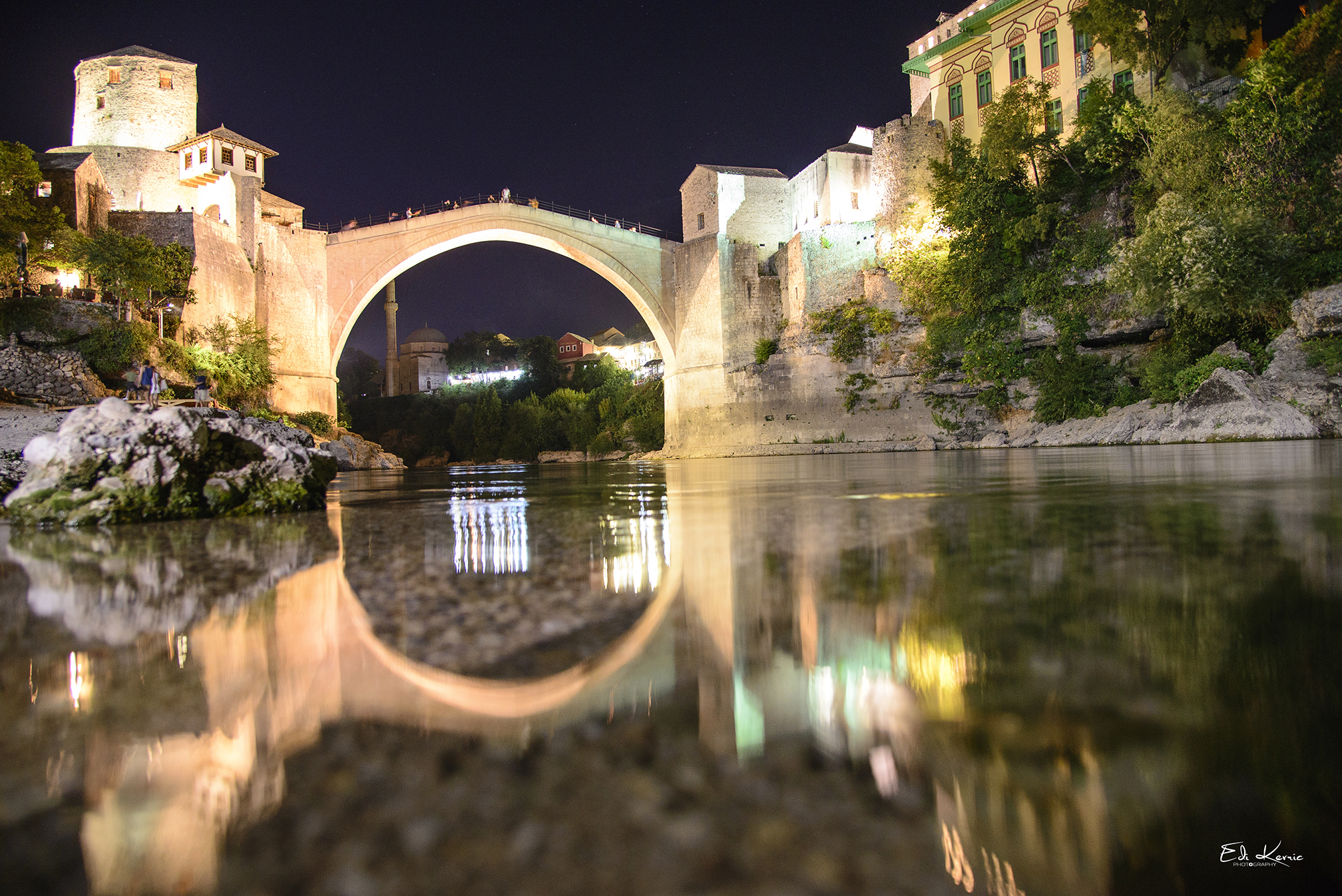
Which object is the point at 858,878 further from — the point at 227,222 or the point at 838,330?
the point at 227,222

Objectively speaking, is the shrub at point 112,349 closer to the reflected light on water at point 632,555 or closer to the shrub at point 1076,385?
the reflected light on water at point 632,555

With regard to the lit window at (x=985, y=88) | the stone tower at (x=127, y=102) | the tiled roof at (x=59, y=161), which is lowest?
the tiled roof at (x=59, y=161)

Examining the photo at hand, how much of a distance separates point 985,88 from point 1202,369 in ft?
54.1

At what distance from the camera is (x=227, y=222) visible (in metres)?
25.2

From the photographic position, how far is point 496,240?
93.4 feet

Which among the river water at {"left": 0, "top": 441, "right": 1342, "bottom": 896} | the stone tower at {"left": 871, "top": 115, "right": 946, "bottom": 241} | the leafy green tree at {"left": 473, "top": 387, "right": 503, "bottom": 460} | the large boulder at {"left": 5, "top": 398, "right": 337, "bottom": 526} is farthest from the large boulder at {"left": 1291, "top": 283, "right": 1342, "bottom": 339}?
the leafy green tree at {"left": 473, "top": 387, "right": 503, "bottom": 460}

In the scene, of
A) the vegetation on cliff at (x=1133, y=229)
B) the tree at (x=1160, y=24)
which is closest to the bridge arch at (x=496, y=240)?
the vegetation on cliff at (x=1133, y=229)

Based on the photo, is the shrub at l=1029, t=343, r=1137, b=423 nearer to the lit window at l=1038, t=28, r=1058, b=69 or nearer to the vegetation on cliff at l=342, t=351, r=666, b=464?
the lit window at l=1038, t=28, r=1058, b=69

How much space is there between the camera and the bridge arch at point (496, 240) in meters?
26.3

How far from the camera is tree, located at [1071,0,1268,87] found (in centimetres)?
1839

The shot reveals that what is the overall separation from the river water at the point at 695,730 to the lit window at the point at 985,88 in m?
A: 28.5

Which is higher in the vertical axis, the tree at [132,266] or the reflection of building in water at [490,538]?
the tree at [132,266]

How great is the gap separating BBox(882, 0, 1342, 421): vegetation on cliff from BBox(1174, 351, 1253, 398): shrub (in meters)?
0.06
